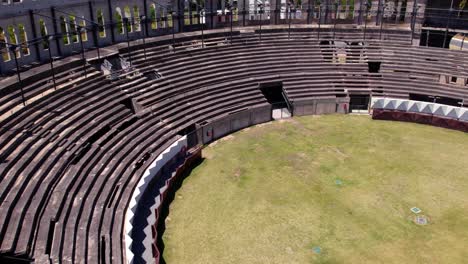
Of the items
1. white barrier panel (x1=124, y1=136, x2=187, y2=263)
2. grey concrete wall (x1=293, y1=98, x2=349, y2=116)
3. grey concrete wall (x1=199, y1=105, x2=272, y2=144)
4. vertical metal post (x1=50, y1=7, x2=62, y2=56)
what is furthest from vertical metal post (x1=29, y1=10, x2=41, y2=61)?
grey concrete wall (x1=293, y1=98, x2=349, y2=116)

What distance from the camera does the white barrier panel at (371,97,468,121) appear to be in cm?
4256

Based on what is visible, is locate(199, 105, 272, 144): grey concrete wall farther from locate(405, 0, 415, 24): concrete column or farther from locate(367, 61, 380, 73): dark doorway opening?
locate(405, 0, 415, 24): concrete column

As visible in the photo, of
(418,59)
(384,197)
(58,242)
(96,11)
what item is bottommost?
(384,197)

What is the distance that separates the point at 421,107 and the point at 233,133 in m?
19.5

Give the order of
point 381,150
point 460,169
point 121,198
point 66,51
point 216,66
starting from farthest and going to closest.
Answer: point 216,66, point 66,51, point 381,150, point 460,169, point 121,198

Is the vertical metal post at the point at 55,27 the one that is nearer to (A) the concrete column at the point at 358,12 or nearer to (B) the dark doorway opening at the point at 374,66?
(B) the dark doorway opening at the point at 374,66

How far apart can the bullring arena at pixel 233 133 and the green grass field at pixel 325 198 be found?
13cm

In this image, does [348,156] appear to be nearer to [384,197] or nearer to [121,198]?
[384,197]

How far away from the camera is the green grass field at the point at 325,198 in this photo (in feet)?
85.8

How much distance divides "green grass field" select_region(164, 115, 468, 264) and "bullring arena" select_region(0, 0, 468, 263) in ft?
0.43

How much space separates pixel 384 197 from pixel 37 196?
23181mm

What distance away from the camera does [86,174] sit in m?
28.5

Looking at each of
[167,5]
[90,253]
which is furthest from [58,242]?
[167,5]

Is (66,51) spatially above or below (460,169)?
above
